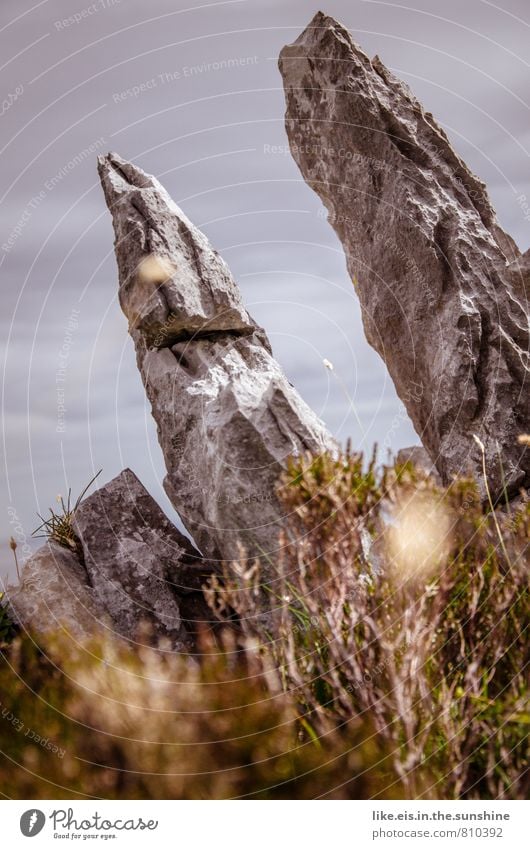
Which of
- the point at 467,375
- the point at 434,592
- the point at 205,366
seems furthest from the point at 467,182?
the point at 434,592

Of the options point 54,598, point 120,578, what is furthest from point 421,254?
point 54,598

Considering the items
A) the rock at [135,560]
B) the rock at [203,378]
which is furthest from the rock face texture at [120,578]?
the rock at [203,378]

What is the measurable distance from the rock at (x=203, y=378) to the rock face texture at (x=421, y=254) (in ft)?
6.71

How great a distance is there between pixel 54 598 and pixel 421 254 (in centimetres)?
618

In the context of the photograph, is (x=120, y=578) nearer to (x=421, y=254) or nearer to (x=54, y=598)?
(x=54, y=598)

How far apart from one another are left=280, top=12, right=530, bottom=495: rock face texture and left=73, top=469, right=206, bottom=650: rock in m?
3.56

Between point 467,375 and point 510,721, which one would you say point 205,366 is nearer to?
point 467,375

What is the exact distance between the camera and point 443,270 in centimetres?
890

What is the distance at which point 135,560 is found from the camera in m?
7.66

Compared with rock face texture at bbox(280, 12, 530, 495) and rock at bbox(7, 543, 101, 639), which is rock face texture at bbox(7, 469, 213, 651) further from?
rock face texture at bbox(280, 12, 530, 495)

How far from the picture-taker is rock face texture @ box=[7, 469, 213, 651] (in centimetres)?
734

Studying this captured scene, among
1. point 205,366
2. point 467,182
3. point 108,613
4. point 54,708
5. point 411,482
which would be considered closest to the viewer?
point 411,482

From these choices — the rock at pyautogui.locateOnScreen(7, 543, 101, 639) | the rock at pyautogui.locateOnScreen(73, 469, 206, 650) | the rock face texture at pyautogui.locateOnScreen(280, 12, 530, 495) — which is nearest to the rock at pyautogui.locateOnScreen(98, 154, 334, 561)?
the rock at pyautogui.locateOnScreen(73, 469, 206, 650)
